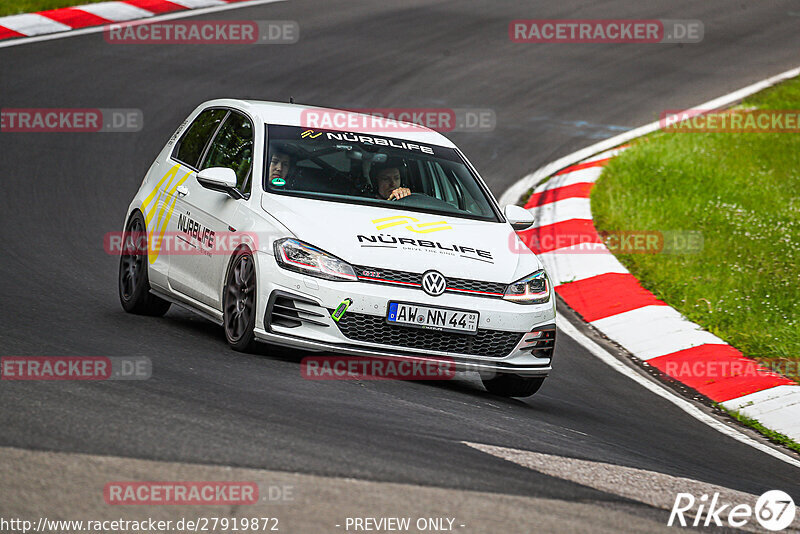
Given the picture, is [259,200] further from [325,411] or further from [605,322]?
[605,322]

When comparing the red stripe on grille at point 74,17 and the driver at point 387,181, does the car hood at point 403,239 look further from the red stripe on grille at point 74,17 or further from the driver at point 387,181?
the red stripe on grille at point 74,17

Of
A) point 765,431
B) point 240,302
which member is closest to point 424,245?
point 240,302

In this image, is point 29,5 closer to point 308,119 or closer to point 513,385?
point 308,119

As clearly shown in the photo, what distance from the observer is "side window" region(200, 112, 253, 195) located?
7.60m

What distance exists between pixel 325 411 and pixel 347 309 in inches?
41.5

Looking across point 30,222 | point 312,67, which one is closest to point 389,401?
point 30,222

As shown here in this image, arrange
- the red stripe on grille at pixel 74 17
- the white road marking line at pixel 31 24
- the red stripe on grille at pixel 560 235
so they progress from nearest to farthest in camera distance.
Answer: the red stripe on grille at pixel 560 235 < the white road marking line at pixel 31 24 < the red stripe on grille at pixel 74 17

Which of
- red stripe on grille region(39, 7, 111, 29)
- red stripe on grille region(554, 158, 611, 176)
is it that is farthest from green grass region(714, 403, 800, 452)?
red stripe on grille region(39, 7, 111, 29)

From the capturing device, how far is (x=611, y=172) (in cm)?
1373

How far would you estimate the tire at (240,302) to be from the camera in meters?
6.77

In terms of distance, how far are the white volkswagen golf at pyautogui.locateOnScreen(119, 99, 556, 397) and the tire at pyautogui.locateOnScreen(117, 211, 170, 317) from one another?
0.01 meters

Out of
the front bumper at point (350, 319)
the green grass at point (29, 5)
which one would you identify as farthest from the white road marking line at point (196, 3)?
the front bumper at point (350, 319)

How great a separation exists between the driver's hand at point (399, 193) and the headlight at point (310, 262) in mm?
1071

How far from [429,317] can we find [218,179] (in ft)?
5.35
